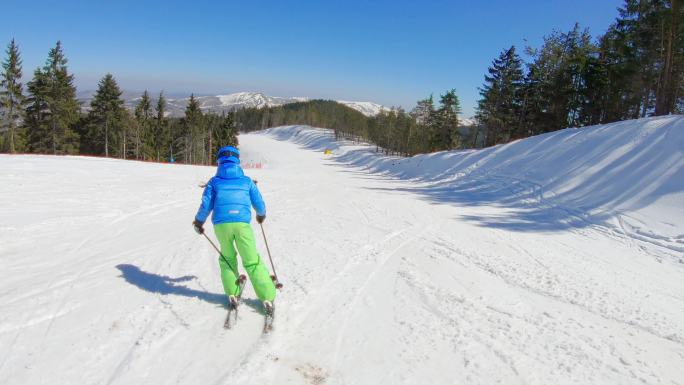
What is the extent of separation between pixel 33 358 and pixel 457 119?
51094mm

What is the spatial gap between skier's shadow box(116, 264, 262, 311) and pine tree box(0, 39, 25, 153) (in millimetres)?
38906

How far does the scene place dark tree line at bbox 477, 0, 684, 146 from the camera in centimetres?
2708

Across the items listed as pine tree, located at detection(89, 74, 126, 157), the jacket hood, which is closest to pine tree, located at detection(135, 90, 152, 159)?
pine tree, located at detection(89, 74, 126, 157)

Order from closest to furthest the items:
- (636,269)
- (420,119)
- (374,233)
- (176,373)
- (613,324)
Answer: (176,373), (613,324), (636,269), (374,233), (420,119)

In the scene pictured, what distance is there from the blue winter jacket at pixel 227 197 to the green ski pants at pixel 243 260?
0.32 feet

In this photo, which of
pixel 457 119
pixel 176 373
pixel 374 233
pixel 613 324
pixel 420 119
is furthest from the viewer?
pixel 420 119

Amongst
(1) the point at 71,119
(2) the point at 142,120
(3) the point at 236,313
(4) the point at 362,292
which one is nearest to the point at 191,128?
(2) the point at 142,120

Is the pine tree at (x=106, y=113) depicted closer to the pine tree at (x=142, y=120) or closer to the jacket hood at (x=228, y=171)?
the pine tree at (x=142, y=120)

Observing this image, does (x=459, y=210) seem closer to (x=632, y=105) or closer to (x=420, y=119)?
(x=632, y=105)

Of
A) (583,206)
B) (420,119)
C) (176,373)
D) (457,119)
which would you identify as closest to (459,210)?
(583,206)

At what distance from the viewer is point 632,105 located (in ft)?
115

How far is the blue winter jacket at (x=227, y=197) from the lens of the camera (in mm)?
4379

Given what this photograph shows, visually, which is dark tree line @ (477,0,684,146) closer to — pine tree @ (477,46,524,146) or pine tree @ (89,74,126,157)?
pine tree @ (477,46,524,146)

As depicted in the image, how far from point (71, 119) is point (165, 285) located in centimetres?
4475
